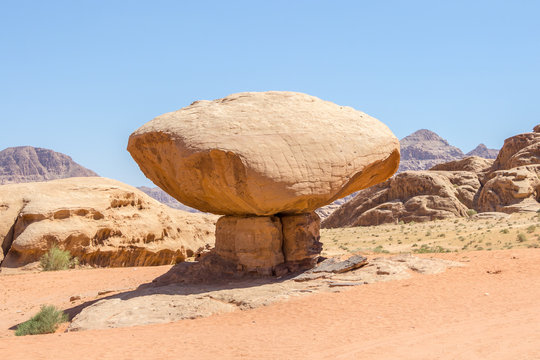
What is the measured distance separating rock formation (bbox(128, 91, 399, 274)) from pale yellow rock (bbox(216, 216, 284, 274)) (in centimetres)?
2

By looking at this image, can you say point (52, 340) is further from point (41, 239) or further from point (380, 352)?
point (41, 239)

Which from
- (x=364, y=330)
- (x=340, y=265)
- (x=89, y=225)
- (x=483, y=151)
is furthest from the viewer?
(x=483, y=151)

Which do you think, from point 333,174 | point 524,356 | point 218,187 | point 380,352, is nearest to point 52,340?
point 218,187

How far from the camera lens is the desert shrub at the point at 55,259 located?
1465 centimetres

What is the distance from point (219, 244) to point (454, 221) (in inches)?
852

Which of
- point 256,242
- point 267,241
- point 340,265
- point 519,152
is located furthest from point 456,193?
point 256,242

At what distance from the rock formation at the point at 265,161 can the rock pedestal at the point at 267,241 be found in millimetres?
24

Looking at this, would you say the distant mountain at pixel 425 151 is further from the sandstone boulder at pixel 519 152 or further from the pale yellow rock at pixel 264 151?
the pale yellow rock at pixel 264 151

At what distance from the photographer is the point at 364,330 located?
6.89 metres

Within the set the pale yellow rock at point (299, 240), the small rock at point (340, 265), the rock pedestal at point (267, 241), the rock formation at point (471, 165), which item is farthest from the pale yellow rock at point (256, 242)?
the rock formation at point (471, 165)

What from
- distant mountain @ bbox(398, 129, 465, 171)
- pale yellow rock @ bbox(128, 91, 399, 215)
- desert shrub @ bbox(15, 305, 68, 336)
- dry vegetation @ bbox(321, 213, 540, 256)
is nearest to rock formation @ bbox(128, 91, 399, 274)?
pale yellow rock @ bbox(128, 91, 399, 215)

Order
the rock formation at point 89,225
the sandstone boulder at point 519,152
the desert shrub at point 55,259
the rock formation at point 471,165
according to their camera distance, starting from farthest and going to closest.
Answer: the rock formation at point 471,165, the sandstone boulder at point 519,152, the rock formation at point 89,225, the desert shrub at point 55,259

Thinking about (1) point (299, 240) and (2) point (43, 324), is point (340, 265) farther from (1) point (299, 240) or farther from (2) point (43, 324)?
(2) point (43, 324)

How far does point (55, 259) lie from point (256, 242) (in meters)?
7.78
